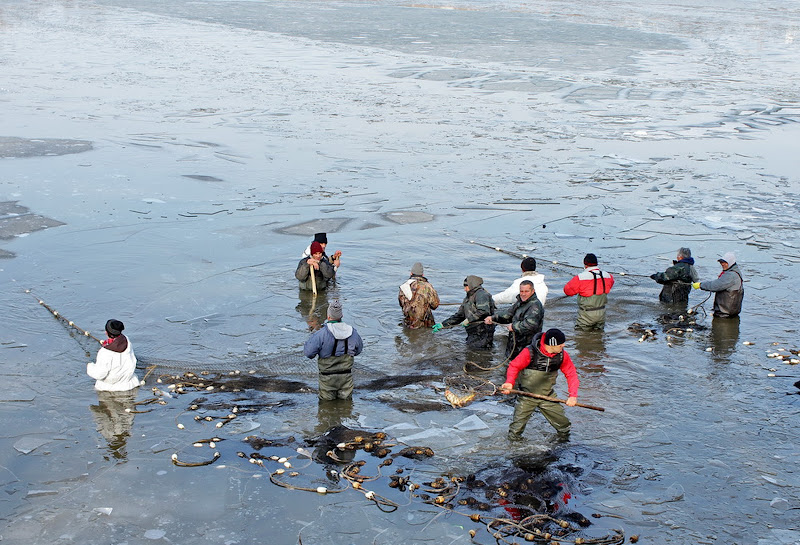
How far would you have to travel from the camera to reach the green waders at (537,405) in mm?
8586

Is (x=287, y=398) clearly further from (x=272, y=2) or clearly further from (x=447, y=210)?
(x=272, y=2)

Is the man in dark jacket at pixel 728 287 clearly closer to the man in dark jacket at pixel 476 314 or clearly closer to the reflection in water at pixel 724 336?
the reflection in water at pixel 724 336

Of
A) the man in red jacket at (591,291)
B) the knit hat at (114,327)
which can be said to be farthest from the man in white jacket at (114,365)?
the man in red jacket at (591,291)

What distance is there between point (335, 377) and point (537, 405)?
2343mm

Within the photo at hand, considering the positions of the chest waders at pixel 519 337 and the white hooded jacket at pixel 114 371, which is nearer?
the white hooded jacket at pixel 114 371

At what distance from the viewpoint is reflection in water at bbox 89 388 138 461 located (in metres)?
8.76

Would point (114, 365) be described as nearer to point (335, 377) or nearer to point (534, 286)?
point (335, 377)

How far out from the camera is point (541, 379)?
8.58m

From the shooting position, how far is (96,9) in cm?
6012

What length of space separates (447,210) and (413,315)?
20.6 feet

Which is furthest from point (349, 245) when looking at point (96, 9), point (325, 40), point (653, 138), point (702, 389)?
point (96, 9)

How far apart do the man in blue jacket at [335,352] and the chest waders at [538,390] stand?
6.29 feet

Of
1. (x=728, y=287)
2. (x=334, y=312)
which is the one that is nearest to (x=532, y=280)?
(x=334, y=312)

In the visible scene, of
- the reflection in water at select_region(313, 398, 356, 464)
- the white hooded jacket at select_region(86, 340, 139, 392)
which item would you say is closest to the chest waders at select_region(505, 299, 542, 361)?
the reflection in water at select_region(313, 398, 356, 464)
